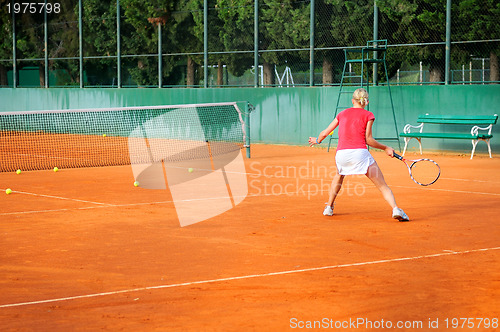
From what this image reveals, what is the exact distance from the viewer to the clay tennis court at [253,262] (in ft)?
14.8

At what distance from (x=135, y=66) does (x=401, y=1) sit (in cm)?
1192

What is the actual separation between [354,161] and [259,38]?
13.7m

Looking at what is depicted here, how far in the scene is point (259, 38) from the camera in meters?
21.2

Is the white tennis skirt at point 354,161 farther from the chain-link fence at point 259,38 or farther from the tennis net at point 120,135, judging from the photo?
the chain-link fence at point 259,38

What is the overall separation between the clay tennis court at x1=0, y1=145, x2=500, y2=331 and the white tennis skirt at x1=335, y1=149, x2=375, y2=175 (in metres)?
0.53

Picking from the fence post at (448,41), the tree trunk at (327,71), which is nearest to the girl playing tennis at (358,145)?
the fence post at (448,41)

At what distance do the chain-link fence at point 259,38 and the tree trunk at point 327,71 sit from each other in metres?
0.04

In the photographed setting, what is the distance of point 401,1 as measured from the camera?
18109mm

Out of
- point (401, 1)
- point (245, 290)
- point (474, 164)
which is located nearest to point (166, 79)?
point (401, 1)

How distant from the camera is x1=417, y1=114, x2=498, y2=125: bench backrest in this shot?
1528 cm

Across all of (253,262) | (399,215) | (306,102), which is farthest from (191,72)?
(253,262)

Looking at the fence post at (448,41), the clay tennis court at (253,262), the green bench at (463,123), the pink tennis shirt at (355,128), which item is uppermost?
the fence post at (448,41)

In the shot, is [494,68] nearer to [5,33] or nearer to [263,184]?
[263,184]

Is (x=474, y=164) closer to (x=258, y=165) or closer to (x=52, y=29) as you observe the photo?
(x=258, y=165)
